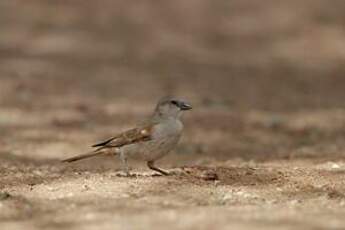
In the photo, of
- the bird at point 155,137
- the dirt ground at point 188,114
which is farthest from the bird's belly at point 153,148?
the dirt ground at point 188,114

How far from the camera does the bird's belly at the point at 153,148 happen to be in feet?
26.9

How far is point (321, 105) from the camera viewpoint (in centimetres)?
1612

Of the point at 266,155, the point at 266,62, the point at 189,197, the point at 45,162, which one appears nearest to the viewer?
the point at 189,197

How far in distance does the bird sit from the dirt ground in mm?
243

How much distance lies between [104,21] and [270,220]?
17.4m

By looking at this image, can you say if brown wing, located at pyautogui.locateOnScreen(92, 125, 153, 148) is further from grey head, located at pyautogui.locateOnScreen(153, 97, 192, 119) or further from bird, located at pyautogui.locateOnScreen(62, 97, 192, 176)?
grey head, located at pyautogui.locateOnScreen(153, 97, 192, 119)

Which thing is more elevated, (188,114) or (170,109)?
(188,114)

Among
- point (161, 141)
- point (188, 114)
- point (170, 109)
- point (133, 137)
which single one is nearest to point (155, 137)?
point (161, 141)

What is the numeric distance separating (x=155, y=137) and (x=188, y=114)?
666 centimetres

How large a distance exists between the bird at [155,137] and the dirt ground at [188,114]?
0.80 feet

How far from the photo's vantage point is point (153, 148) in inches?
324

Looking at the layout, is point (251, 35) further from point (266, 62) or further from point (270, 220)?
point (270, 220)

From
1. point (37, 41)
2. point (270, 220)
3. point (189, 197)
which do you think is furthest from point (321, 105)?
point (270, 220)

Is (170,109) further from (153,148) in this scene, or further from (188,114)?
(188,114)
